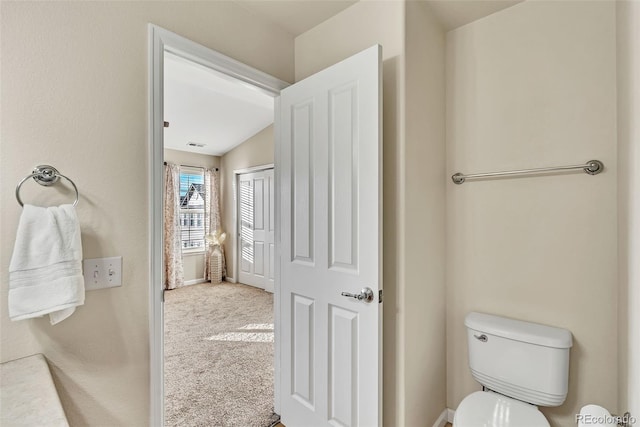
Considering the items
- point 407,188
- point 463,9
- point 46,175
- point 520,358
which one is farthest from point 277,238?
point 463,9

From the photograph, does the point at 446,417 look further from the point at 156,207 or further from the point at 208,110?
the point at 208,110

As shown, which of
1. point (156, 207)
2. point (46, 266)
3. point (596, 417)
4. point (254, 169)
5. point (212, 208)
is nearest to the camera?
point (596, 417)

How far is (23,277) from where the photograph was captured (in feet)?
3.20

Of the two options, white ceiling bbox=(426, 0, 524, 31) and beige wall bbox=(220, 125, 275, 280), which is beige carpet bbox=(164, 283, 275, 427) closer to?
beige wall bbox=(220, 125, 275, 280)

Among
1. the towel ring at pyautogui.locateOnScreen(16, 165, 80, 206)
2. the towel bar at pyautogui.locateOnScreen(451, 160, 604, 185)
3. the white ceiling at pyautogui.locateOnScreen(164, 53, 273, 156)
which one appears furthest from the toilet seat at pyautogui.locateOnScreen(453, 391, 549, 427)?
the white ceiling at pyautogui.locateOnScreen(164, 53, 273, 156)

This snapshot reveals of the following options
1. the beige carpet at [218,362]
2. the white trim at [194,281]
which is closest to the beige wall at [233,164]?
the white trim at [194,281]

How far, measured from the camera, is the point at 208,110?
13.8 feet

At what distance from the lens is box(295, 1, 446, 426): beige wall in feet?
4.93

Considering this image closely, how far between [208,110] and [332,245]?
3437 millimetres

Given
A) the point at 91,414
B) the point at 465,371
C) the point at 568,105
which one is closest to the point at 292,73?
the point at 568,105

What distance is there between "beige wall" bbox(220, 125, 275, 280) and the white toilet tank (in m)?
4.07

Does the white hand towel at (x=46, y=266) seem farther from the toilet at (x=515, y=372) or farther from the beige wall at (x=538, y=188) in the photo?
the beige wall at (x=538, y=188)

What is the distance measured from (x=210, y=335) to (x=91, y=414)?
2239mm

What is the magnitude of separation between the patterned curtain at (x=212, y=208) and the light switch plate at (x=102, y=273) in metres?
4.82
